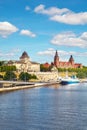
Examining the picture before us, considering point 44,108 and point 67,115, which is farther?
point 44,108

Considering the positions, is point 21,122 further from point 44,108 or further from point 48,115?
point 44,108

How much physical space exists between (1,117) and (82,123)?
898 cm

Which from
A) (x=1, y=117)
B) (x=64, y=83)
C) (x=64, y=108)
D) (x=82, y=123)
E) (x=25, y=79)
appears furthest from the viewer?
(x=64, y=83)

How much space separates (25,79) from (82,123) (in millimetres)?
106824

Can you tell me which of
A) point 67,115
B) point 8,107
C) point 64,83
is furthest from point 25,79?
point 67,115

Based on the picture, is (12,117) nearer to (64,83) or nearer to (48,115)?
(48,115)

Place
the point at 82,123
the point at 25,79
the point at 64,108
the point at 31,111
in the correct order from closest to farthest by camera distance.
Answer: the point at 82,123
the point at 31,111
the point at 64,108
the point at 25,79

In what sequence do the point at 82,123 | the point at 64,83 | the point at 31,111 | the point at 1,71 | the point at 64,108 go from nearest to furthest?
the point at 82,123, the point at 31,111, the point at 64,108, the point at 64,83, the point at 1,71

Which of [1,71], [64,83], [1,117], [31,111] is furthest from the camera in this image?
[1,71]

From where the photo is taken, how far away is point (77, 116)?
44.9 metres

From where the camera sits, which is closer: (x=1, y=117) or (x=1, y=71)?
(x=1, y=117)

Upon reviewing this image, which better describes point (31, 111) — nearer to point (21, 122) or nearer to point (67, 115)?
point (67, 115)

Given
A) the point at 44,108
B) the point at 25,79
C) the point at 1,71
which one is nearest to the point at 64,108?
the point at 44,108

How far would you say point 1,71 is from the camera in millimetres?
174125
